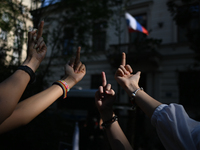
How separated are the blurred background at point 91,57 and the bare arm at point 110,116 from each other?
1.34 m

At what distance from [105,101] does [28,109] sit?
570mm

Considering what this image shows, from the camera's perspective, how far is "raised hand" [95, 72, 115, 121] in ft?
4.22

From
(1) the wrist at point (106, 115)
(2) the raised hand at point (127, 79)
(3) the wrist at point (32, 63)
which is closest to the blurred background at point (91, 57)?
(1) the wrist at point (106, 115)

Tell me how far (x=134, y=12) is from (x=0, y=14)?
11525 mm

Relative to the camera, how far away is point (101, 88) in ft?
4.32

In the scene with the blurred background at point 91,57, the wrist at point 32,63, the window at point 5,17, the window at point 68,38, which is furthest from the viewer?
the window at point 68,38

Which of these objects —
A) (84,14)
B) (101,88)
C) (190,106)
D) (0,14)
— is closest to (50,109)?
(101,88)

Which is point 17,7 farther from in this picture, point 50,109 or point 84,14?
point 50,109

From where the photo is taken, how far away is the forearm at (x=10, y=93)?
822mm

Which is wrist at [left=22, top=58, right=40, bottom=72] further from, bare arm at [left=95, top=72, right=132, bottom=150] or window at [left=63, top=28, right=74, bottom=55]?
window at [left=63, top=28, right=74, bottom=55]

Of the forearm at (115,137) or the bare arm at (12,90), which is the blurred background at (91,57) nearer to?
the forearm at (115,137)

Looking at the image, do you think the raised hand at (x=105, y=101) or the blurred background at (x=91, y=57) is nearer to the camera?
the raised hand at (x=105, y=101)

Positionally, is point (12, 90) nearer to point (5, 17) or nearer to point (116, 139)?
point (116, 139)

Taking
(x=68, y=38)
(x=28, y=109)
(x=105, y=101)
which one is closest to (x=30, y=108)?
(x=28, y=109)
